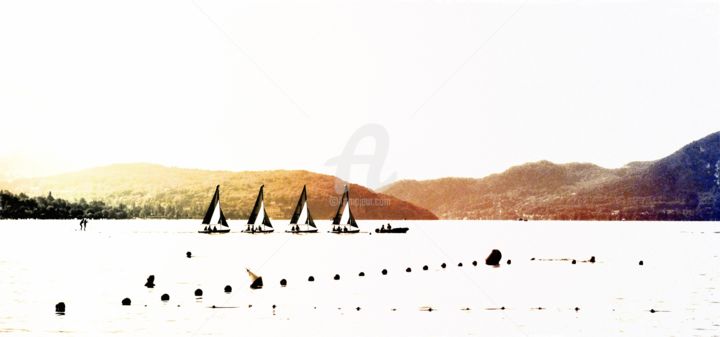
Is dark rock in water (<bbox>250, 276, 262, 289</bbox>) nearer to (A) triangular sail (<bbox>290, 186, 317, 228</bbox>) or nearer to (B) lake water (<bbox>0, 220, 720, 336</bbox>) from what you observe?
(B) lake water (<bbox>0, 220, 720, 336</bbox>)

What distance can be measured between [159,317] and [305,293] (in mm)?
16802

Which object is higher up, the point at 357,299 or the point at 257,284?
the point at 257,284

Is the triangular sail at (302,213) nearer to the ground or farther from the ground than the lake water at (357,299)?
farther from the ground

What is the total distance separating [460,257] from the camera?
12219 centimetres

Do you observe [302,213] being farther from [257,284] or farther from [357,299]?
[357,299]

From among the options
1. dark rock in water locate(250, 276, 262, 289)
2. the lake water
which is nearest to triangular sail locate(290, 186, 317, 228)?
the lake water

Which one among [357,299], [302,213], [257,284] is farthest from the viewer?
[302,213]

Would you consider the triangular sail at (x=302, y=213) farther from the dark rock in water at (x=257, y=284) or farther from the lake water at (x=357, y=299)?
the dark rock in water at (x=257, y=284)

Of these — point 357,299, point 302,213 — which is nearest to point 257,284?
point 357,299

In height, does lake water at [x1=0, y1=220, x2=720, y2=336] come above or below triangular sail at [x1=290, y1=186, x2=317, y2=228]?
below

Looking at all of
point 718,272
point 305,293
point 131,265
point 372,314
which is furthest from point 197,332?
point 718,272

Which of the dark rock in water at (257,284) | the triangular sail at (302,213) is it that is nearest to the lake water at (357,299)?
the dark rock in water at (257,284)

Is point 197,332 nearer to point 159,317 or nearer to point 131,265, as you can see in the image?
point 159,317

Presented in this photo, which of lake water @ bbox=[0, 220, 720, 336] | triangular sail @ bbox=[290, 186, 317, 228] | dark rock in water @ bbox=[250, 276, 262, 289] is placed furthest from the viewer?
triangular sail @ bbox=[290, 186, 317, 228]
